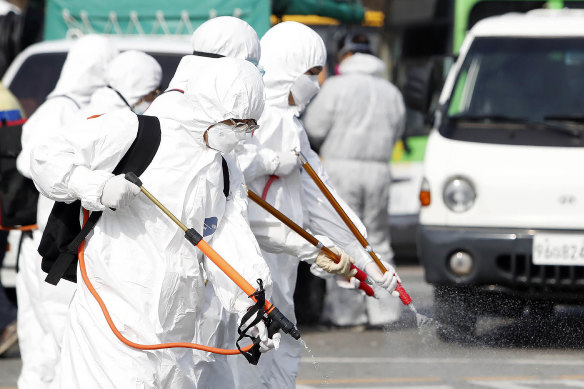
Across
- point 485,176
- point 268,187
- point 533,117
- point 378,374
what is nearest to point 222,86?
point 268,187

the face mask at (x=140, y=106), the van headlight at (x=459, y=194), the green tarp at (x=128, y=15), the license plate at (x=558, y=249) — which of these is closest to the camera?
the face mask at (x=140, y=106)

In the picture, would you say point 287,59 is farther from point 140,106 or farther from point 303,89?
point 140,106

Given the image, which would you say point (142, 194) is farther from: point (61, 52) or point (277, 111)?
point (61, 52)

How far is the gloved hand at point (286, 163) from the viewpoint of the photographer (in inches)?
229

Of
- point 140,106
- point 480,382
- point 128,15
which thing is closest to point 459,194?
point 480,382

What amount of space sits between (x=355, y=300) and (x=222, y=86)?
213 inches

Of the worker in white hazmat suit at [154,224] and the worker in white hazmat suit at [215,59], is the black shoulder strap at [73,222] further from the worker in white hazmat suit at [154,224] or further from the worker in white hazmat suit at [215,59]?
the worker in white hazmat suit at [215,59]

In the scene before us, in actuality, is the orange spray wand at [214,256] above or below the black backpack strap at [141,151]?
below

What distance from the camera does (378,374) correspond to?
7938 mm

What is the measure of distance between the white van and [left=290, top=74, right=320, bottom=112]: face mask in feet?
7.45

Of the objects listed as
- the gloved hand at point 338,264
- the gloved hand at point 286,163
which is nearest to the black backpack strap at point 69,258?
the gloved hand at point 338,264

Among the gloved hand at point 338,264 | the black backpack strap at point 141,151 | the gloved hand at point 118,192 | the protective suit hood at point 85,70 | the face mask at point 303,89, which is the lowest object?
the gloved hand at point 338,264

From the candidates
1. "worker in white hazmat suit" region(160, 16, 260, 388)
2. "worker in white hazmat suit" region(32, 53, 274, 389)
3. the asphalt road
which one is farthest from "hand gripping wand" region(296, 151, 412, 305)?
"worker in white hazmat suit" region(32, 53, 274, 389)

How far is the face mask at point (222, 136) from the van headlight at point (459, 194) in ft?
14.1
